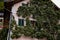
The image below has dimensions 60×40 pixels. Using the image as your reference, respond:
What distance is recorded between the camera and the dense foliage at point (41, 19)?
19.7 m

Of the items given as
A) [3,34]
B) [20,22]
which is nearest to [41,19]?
[20,22]

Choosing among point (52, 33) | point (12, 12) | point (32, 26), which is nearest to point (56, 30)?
point (52, 33)

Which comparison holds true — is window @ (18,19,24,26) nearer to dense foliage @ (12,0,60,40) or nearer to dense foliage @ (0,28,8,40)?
dense foliage @ (12,0,60,40)

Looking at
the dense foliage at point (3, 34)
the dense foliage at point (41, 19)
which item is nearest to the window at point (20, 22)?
the dense foliage at point (41, 19)

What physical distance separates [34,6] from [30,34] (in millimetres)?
2310

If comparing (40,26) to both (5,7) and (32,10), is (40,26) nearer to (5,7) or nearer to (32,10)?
(32,10)

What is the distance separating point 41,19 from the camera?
2005 cm

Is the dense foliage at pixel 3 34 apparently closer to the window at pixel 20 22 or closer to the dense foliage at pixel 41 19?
the dense foliage at pixel 41 19

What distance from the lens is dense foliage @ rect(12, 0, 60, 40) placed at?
1972 cm

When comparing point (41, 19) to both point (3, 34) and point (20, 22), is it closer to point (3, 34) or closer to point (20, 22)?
point (20, 22)

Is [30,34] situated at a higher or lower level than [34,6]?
lower

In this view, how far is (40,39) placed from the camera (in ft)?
65.5

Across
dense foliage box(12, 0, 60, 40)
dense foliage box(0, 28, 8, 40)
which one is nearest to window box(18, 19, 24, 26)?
dense foliage box(12, 0, 60, 40)

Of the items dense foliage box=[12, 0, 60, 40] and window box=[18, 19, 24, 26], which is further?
window box=[18, 19, 24, 26]
